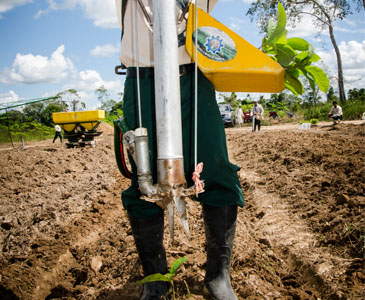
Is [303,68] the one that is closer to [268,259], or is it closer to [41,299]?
[268,259]

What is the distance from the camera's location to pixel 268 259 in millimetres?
1943

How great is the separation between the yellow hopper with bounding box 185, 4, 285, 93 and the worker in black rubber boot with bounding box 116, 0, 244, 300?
0.41 feet

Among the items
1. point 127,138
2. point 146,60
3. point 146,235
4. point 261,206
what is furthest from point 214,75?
point 261,206

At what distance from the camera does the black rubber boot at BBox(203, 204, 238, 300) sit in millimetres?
1344

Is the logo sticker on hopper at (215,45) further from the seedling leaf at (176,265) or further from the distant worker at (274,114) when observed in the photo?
the distant worker at (274,114)

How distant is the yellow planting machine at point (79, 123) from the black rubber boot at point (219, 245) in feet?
28.4

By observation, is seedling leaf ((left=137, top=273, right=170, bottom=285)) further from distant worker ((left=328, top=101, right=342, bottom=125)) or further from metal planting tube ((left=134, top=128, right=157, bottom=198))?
distant worker ((left=328, top=101, right=342, bottom=125))

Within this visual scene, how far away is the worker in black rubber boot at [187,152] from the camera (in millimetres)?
1302

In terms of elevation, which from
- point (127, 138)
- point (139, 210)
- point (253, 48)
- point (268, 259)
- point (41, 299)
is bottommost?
point (41, 299)

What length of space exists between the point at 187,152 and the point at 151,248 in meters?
0.50

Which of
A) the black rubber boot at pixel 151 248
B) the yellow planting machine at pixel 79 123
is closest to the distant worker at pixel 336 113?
the yellow planting machine at pixel 79 123

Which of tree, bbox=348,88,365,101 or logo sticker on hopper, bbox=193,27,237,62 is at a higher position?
tree, bbox=348,88,365,101

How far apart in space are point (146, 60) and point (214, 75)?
1.11 feet

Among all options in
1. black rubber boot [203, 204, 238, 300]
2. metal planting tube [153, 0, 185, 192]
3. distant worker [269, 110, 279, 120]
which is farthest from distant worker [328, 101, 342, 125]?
metal planting tube [153, 0, 185, 192]
